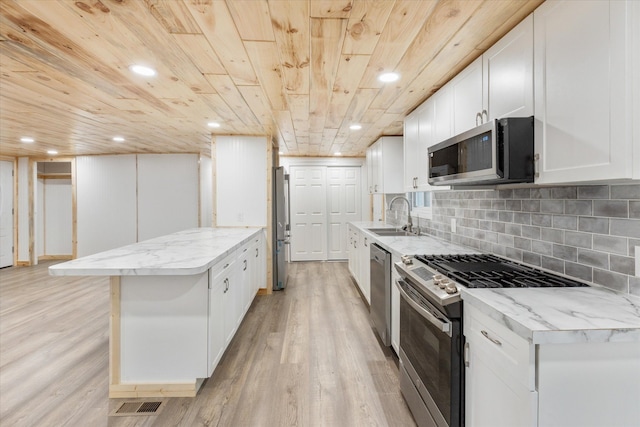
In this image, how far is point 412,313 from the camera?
5.97 ft

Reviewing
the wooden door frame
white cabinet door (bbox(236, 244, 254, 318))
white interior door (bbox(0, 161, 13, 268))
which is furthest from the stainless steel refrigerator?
white interior door (bbox(0, 161, 13, 268))

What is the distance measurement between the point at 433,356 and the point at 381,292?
1.17 meters

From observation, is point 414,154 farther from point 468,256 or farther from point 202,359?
point 202,359

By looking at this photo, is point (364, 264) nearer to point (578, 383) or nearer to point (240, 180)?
point (240, 180)

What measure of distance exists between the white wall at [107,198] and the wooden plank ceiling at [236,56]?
2524 millimetres

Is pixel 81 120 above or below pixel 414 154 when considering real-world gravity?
above

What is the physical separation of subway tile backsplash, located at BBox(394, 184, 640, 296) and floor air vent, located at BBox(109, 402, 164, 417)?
255 centimetres

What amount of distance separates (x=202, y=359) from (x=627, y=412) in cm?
216

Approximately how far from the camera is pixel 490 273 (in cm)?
162

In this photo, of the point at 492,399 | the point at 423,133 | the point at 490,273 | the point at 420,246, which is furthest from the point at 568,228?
the point at 423,133

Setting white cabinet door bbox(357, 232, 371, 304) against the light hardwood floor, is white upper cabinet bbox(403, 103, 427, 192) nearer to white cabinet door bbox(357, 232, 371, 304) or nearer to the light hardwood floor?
white cabinet door bbox(357, 232, 371, 304)

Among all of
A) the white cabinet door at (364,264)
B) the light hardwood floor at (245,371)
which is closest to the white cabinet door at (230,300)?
the light hardwood floor at (245,371)

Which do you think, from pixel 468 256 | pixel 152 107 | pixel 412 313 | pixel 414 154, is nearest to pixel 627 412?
pixel 412 313

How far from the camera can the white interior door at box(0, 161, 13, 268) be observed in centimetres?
583
